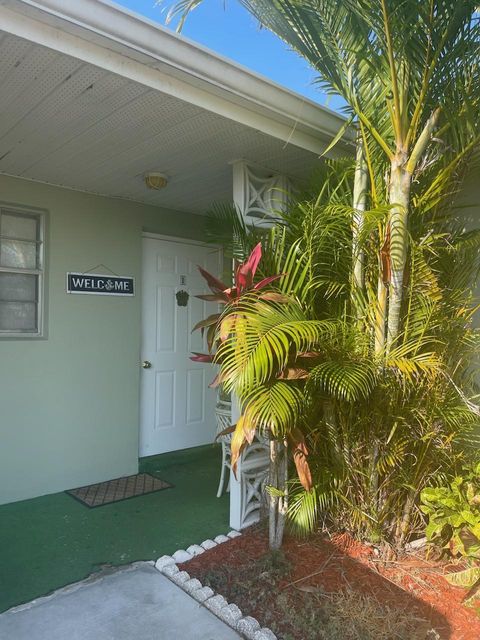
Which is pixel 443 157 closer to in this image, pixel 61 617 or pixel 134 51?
pixel 134 51

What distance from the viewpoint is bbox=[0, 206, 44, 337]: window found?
3.90 metres

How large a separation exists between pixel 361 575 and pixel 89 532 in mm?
1852

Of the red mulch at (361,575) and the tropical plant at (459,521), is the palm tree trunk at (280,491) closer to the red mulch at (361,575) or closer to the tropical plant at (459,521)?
the red mulch at (361,575)

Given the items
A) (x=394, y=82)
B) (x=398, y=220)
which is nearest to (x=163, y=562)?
(x=398, y=220)

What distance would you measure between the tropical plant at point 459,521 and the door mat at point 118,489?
93.0 inches

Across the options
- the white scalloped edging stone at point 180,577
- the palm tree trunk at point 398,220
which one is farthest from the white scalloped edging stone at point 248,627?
the palm tree trunk at point 398,220

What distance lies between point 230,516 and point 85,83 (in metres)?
2.95

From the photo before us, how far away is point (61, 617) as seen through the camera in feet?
7.95

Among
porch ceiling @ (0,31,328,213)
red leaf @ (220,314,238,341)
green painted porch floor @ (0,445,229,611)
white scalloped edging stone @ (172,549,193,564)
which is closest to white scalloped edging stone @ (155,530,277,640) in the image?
→ white scalloped edging stone @ (172,549,193,564)

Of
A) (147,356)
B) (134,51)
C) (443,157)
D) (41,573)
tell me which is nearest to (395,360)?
(443,157)

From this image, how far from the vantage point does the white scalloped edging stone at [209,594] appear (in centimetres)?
234

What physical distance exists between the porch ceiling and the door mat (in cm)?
263

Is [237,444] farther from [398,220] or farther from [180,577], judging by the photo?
[398,220]

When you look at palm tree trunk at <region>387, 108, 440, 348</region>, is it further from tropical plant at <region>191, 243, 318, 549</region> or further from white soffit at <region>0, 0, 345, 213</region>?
white soffit at <region>0, 0, 345, 213</region>
